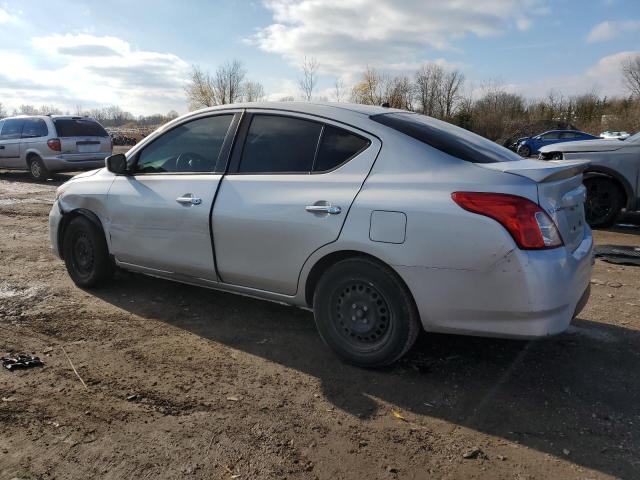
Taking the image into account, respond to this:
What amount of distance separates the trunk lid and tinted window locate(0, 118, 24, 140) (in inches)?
585

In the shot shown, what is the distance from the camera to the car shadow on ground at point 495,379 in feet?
8.95

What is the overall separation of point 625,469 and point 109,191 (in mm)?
4192

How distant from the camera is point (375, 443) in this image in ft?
8.73

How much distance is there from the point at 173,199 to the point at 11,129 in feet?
43.7

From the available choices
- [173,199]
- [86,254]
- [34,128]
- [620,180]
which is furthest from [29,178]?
[620,180]

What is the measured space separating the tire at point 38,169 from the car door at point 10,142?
2.10ft

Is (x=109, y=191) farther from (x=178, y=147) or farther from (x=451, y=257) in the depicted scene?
(x=451, y=257)

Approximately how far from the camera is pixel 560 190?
3100mm

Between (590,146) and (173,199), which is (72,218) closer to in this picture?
(173,199)

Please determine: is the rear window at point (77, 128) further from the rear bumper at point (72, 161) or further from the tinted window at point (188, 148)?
the tinted window at point (188, 148)

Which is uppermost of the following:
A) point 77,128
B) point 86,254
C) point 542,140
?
point 77,128

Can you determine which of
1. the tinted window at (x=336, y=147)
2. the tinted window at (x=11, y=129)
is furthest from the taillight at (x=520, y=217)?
the tinted window at (x=11, y=129)

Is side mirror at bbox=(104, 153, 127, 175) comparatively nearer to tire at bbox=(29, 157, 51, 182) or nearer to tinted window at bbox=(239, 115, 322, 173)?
tinted window at bbox=(239, 115, 322, 173)

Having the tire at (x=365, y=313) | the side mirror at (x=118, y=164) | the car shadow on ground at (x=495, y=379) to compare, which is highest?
the side mirror at (x=118, y=164)
